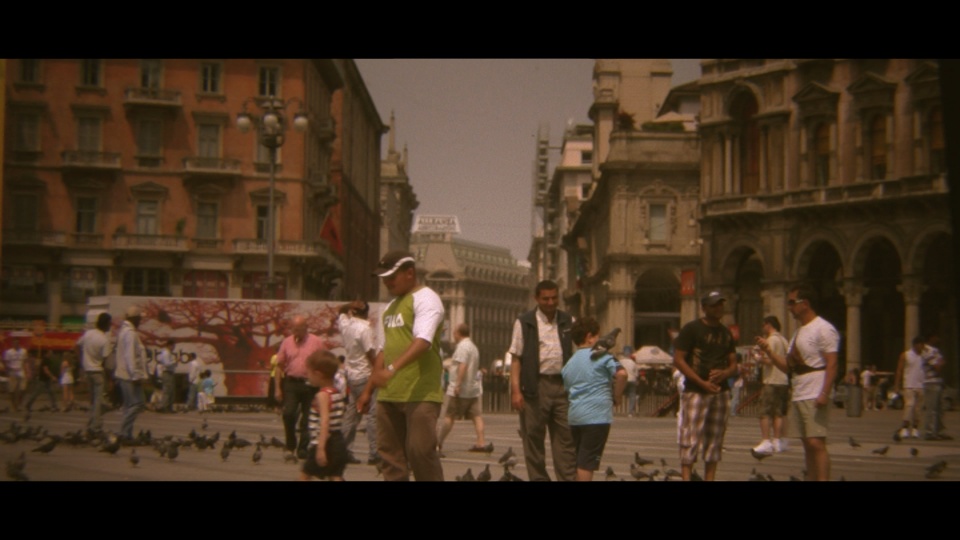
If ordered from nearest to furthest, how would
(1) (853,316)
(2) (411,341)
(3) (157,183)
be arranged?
(2) (411,341), (3) (157,183), (1) (853,316)

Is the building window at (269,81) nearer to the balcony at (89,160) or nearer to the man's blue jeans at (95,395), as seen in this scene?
the balcony at (89,160)

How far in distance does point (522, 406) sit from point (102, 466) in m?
4.43

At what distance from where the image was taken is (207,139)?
2383cm

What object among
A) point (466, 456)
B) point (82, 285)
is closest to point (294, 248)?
point (82, 285)

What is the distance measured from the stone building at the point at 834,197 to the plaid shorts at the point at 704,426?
11.1 m

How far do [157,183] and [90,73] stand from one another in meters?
7.98

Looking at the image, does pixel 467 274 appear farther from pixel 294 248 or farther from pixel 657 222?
pixel 657 222

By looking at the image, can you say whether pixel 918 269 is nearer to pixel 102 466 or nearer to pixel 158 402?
pixel 158 402

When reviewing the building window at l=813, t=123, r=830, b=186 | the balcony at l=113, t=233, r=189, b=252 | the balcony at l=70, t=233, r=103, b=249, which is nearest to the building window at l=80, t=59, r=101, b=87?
the balcony at l=70, t=233, r=103, b=249

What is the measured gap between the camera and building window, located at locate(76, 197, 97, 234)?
52.0 feet

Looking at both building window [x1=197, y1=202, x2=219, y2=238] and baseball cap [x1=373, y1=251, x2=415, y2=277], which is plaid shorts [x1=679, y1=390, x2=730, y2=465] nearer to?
baseball cap [x1=373, y1=251, x2=415, y2=277]

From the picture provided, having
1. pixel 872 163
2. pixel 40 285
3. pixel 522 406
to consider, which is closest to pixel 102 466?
pixel 40 285

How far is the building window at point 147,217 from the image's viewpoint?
19.1 meters

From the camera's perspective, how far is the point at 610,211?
5538cm
